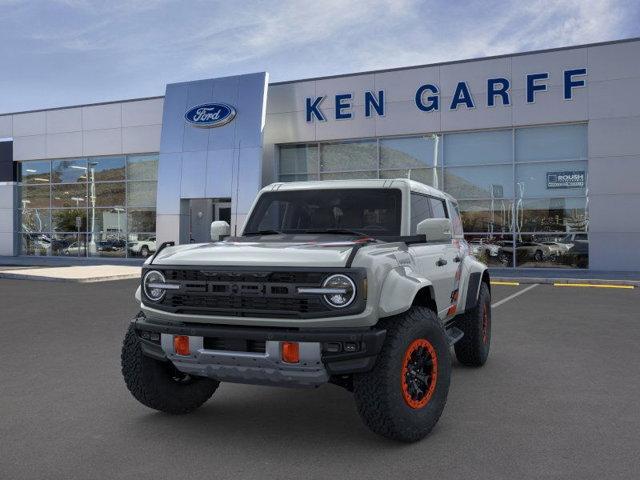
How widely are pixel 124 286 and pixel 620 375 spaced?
42.4ft

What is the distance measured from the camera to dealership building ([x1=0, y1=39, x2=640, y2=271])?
67.5 ft

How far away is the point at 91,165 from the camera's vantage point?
29.6 m

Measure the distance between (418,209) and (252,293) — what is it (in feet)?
6.95

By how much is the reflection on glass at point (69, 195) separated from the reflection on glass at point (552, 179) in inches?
774

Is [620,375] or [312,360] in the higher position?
[312,360]

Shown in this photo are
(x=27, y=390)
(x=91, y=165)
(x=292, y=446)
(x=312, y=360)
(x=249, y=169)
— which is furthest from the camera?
(x=91, y=165)

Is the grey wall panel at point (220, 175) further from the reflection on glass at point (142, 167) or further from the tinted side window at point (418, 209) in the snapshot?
the tinted side window at point (418, 209)

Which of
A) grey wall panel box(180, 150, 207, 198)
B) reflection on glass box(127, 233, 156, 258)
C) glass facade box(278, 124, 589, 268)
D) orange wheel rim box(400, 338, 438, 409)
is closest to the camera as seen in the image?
orange wheel rim box(400, 338, 438, 409)

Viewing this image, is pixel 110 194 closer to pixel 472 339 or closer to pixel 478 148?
pixel 478 148

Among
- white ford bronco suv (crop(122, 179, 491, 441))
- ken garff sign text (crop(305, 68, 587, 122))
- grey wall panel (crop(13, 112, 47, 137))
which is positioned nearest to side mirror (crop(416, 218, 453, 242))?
white ford bronco suv (crop(122, 179, 491, 441))

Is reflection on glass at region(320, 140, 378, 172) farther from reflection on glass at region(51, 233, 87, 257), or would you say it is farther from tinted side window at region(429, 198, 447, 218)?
tinted side window at region(429, 198, 447, 218)

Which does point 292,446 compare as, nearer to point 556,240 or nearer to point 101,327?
point 101,327

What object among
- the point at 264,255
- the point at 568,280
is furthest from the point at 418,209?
the point at 568,280

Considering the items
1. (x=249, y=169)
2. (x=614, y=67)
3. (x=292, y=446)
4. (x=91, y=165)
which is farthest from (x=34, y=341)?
(x=91, y=165)
